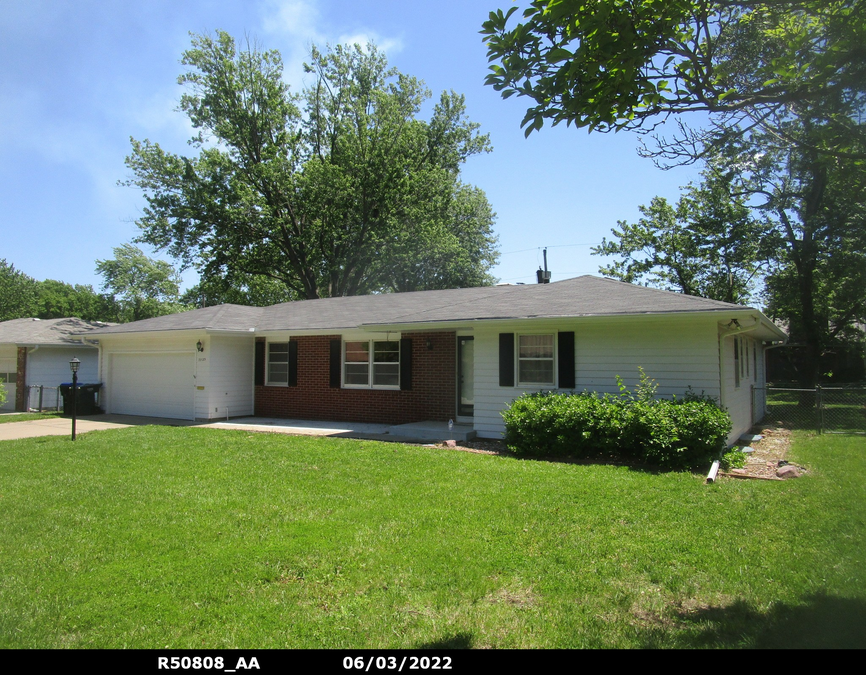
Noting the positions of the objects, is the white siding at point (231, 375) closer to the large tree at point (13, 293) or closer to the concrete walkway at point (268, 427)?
the concrete walkway at point (268, 427)

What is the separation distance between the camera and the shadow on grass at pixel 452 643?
3.38 meters

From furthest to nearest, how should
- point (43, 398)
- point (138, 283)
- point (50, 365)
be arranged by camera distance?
point (138, 283) → point (50, 365) → point (43, 398)

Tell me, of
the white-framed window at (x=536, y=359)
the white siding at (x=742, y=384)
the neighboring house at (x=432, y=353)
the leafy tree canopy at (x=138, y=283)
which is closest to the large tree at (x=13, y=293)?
the leafy tree canopy at (x=138, y=283)

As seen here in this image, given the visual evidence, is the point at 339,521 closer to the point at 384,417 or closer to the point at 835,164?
the point at 835,164

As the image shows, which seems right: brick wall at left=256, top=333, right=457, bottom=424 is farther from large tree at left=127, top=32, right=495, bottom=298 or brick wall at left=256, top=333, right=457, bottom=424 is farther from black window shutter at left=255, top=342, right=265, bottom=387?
large tree at left=127, top=32, right=495, bottom=298

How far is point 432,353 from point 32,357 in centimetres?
1603

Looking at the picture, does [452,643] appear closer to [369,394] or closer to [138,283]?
[369,394]

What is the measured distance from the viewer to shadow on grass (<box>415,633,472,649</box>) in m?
3.38

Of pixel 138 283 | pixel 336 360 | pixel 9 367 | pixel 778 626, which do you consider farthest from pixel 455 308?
pixel 138 283

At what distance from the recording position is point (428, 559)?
4.80 m

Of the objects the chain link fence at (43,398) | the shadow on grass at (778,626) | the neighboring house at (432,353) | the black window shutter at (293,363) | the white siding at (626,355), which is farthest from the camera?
the chain link fence at (43,398)

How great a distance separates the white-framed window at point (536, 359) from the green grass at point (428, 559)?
3484 millimetres

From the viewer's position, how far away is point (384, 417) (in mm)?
14875

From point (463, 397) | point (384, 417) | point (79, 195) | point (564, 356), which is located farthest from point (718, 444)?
point (79, 195)
